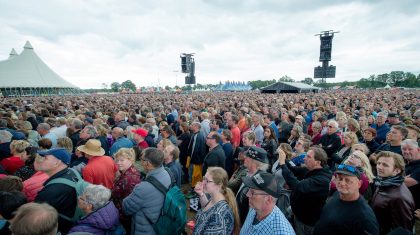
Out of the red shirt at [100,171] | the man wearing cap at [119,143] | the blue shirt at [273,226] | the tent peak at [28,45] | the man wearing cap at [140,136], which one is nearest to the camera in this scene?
the blue shirt at [273,226]

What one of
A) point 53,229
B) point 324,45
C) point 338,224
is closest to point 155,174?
point 53,229

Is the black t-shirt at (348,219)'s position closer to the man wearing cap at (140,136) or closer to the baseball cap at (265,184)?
the baseball cap at (265,184)

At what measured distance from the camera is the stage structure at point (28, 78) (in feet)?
190

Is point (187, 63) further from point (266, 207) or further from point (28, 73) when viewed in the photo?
point (28, 73)

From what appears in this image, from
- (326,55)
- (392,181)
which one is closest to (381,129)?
(392,181)

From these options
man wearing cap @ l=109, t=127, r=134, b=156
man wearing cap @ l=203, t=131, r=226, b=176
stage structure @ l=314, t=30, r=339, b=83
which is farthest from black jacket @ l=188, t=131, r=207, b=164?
stage structure @ l=314, t=30, r=339, b=83

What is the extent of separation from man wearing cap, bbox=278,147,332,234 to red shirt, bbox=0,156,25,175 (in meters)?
3.95

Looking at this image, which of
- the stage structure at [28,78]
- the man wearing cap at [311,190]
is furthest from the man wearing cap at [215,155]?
the stage structure at [28,78]

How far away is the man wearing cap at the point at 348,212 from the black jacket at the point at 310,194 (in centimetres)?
49

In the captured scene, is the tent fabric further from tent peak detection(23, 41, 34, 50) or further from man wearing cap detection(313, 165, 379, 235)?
man wearing cap detection(313, 165, 379, 235)

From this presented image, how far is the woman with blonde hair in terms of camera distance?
231 cm

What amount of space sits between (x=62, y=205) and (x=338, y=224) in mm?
2843

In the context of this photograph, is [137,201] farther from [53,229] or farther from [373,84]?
[373,84]

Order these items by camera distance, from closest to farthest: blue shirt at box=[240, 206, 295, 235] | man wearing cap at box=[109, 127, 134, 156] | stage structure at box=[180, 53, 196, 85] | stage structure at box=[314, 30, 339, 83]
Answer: blue shirt at box=[240, 206, 295, 235] < man wearing cap at box=[109, 127, 134, 156] < stage structure at box=[314, 30, 339, 83] < stage structure at box=[180, 53, 196, 85]
